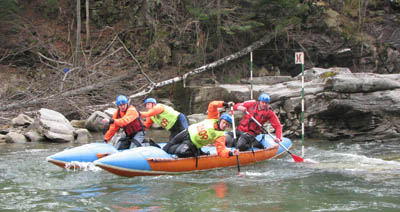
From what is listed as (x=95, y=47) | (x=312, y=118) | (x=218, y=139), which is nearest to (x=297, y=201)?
(x=218, y=139)

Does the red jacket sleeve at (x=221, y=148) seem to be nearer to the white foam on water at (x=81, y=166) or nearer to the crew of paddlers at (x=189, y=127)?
the crew of paddlers at (x=189, y=127)

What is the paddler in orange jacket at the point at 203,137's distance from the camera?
7516 millimetres

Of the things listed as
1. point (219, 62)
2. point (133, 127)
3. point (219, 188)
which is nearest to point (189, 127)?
point (219, 188)

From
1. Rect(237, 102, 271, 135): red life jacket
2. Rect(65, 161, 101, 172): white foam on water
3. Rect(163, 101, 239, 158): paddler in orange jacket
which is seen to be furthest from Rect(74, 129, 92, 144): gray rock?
Rect(237, 102, 271, 135): red life jacket

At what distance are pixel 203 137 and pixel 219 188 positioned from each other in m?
1.11

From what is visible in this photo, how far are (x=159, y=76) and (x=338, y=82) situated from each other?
313 inches

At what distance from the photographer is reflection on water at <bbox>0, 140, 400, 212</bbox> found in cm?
600

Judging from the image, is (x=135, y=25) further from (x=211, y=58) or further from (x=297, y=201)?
(x=297, y=201)

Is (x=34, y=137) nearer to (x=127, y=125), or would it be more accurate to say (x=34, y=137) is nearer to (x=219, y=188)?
(x=127, y=125)

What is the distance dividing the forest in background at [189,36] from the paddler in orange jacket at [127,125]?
23.8 feet

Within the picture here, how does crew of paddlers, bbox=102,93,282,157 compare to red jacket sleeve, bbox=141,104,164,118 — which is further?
red jacket sleeve, bbox=141,104,164,118

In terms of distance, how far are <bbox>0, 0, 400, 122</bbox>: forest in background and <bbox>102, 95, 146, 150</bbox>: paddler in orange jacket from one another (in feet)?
23.8

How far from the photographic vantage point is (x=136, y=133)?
908 cm

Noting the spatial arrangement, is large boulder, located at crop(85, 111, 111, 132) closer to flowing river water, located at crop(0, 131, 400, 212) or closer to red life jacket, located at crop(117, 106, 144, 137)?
flowing river water, located at crop(0, 131, 400, 212)
